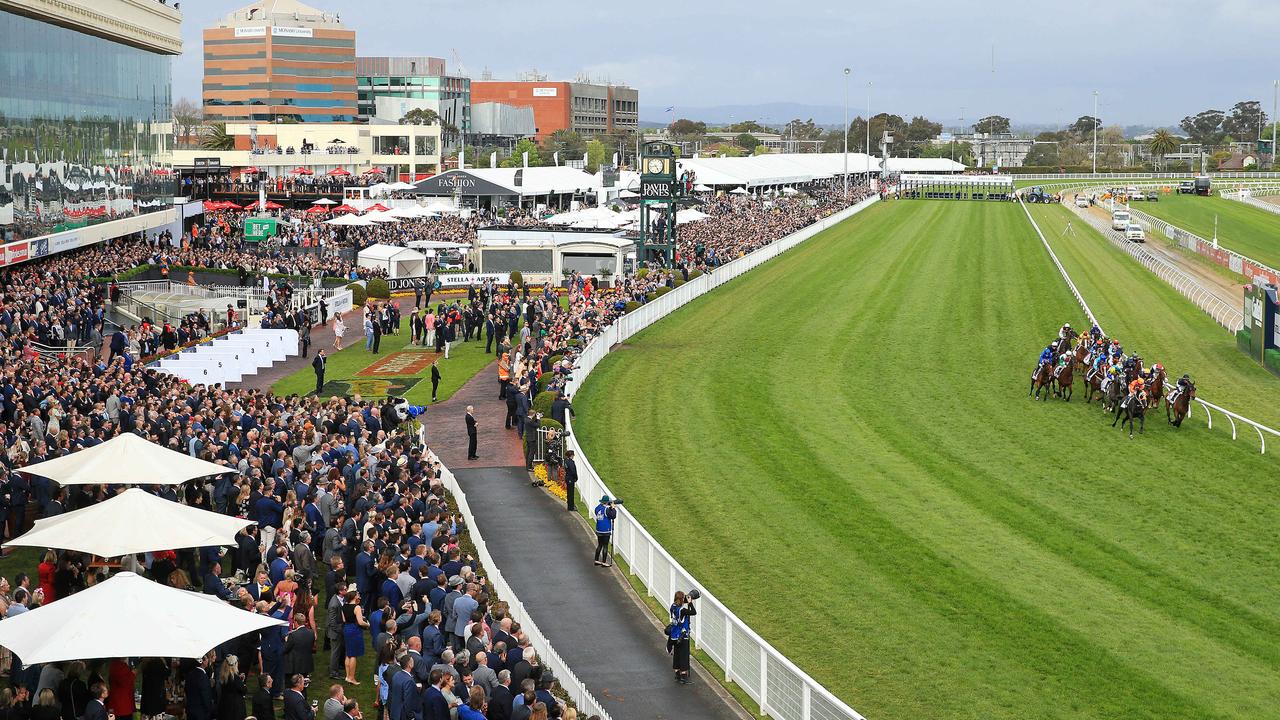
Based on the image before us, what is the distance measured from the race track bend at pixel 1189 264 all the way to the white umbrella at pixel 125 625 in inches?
1383

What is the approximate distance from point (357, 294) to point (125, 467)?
29.0 metres

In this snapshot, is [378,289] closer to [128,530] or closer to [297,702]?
[128,530]

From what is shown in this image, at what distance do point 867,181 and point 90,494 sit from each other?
365 ft

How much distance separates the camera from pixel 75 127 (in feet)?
148

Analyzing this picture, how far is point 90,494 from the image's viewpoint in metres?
16.2

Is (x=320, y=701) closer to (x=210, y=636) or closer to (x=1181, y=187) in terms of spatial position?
(x=210, y=636)

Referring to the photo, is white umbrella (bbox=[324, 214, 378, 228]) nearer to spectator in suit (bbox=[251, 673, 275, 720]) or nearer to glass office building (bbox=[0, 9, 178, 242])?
glass office building (bbox=[0, 9, 178, 242])

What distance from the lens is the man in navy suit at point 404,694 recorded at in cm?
993

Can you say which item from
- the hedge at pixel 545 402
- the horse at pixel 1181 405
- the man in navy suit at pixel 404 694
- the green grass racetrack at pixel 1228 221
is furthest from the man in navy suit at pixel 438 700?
the green grass racetrack at pixel 1228 221

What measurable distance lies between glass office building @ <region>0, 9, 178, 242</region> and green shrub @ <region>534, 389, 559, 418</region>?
20.7 metres

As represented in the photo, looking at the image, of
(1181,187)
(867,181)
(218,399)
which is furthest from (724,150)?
(218,399)

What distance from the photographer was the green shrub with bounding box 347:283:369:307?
142 ft

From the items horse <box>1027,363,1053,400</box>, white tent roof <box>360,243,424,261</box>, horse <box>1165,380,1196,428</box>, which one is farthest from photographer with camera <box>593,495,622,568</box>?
white tent roof <box>360,243,424,261</box>

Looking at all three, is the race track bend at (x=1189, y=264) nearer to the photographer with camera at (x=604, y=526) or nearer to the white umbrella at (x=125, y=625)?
the photographer with camera at (x=604, y=526)
